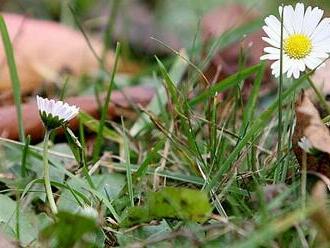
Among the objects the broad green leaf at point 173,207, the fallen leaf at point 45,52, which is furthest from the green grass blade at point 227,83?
the fallen leaf at point 45,52

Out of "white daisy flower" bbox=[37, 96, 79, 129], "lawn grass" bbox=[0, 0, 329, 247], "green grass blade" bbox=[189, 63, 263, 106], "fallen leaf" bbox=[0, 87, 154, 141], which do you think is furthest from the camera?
"fallen leaf" bbox=[0, 87, 154, 141]

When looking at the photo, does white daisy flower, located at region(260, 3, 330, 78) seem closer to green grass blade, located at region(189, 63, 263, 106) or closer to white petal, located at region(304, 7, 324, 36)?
white petal, located at region(304, 7, 324, 36)

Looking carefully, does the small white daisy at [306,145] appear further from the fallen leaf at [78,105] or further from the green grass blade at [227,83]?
the fallen leaf at [78,105]

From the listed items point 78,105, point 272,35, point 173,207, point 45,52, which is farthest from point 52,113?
point 45,52

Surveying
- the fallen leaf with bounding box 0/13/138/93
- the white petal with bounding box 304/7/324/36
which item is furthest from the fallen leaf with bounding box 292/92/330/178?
the fallen leaf with bounding box 0/13/138/93

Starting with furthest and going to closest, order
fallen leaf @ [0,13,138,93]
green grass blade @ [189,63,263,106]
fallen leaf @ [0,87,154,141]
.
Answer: fallen leaf @ [0,13,138,93]
fallen leaf @ [0,87,154,141]
green grass blade @ [189,63,263,106]

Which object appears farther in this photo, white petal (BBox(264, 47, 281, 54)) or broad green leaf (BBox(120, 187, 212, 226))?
white petal (BBox(264, 47, 281, 54))

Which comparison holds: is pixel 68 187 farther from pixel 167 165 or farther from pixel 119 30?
pixel 119 30
